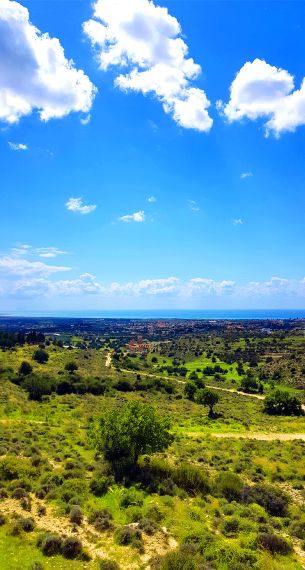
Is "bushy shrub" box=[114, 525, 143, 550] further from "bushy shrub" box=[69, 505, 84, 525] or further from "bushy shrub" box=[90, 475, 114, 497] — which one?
"bushy shrub" box=[90, 475, 114, 497]

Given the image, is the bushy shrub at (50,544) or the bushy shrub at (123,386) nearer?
the bushy shrub at (50,544)

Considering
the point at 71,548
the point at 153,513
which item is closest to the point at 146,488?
the point at 153,513

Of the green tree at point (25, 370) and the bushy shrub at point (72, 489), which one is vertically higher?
the bushy shrub at point (72, 489)

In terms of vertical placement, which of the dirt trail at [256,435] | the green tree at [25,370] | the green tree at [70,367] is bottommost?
the dirt trail at [256,435]

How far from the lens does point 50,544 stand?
17.6 meters

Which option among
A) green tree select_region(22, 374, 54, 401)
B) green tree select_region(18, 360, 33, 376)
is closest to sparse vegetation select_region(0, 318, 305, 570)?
green tree select_region(22, 374, 54, 401)

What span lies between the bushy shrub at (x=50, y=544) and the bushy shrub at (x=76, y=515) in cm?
246

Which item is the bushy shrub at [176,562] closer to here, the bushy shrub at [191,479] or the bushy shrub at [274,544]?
the bushy shrub at [274,544]

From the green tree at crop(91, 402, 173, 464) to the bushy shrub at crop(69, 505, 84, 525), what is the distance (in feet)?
27.0

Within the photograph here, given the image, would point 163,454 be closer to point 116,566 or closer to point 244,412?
point 116,566

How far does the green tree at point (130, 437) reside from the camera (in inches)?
1159

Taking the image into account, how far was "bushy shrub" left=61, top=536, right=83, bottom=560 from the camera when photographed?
17375mm

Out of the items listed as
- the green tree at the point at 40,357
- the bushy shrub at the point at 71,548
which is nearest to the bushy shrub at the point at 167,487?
the bushy shrub at the point at 71,548

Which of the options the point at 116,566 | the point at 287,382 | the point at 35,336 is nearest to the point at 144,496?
the point at 116,566
